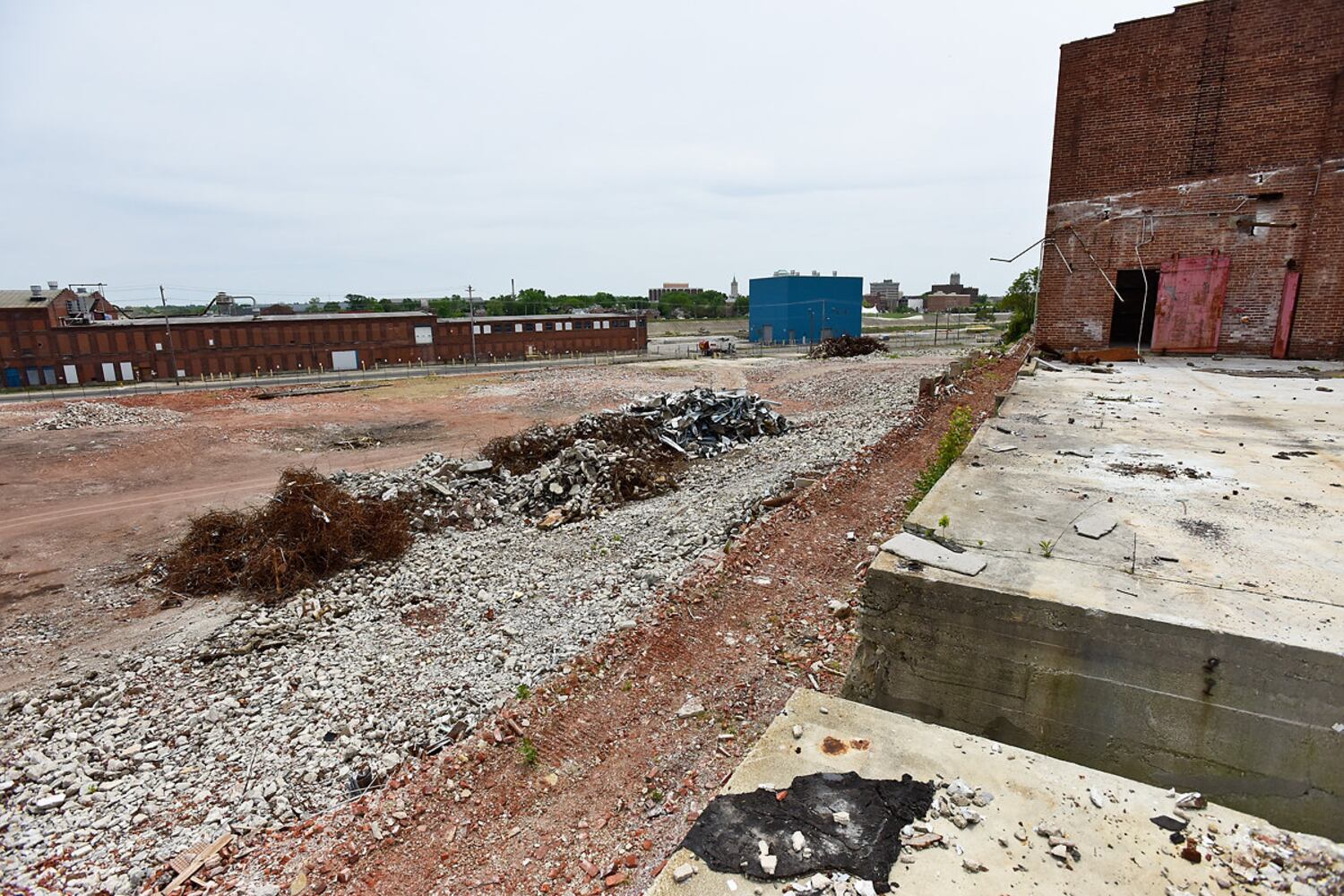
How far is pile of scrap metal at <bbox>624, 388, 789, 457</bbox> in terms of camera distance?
1678cm

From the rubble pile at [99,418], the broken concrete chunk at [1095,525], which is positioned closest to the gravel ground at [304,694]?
the broken concrete chunk at [1095,525]

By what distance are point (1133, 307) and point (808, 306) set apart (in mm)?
51224

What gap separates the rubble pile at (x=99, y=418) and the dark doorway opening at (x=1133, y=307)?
34.4 m

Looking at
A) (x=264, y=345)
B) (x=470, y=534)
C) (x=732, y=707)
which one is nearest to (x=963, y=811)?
(x=732, y=707)

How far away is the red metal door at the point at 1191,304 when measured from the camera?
14102 mm

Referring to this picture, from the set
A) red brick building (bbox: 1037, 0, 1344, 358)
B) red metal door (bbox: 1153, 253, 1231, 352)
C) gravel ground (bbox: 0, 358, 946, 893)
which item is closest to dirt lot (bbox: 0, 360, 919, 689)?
gravel ground (bbox: 0, 358, 946, 893)

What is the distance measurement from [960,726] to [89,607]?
1186cm

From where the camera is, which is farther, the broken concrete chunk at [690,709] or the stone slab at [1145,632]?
the broken concrete chunk at [690,709]

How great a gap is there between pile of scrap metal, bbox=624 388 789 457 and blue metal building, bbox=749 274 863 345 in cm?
4940

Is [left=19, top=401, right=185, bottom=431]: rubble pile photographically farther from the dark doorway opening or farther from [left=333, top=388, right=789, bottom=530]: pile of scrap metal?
the dark doorway opening

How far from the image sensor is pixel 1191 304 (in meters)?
14.5

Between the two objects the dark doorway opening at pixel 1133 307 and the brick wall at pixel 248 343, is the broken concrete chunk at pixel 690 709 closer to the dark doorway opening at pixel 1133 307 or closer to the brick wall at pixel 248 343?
the dark doorway opening at pixel 1133 307

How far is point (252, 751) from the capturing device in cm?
603

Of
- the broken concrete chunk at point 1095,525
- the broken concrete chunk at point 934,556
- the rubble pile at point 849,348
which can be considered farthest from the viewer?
the rubble pile at point 849,348
